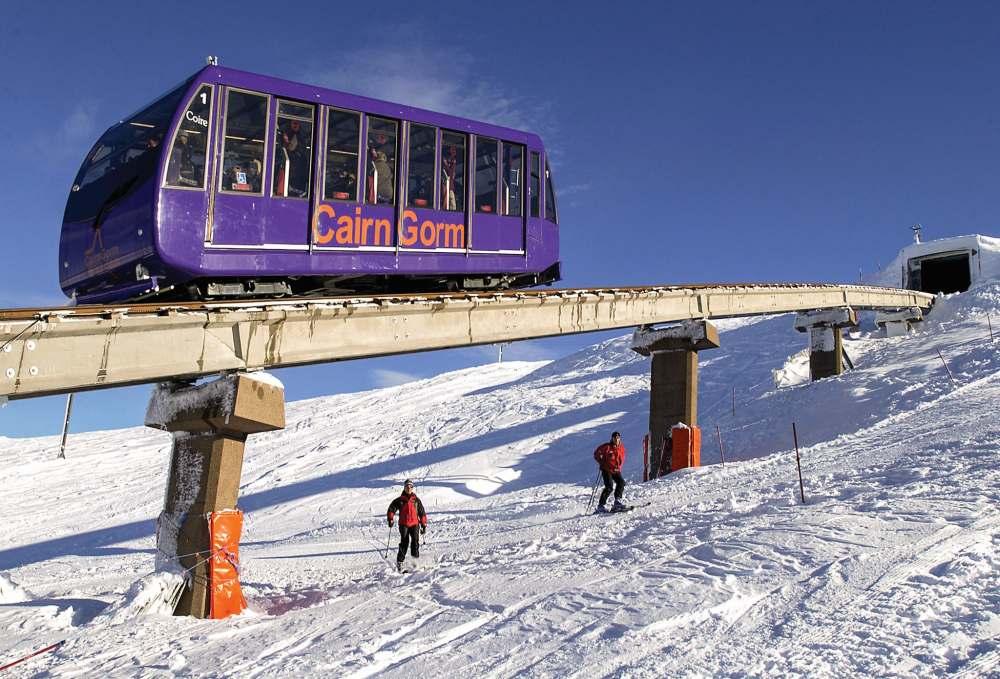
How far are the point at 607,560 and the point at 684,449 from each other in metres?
9.48

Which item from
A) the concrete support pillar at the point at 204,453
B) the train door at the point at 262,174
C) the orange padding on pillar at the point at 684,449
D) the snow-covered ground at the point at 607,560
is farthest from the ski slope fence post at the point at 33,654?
the orange padding on pillar at the point at 684,449

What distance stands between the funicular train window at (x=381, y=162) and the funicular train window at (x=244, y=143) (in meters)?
1.54

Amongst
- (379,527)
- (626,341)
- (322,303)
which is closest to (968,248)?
(626,341)

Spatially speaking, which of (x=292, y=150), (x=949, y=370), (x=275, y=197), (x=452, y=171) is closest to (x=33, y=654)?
(x=275, y=197)

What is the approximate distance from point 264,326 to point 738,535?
6549 mm

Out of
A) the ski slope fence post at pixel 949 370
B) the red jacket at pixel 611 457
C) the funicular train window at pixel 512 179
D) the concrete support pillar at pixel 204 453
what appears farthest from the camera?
the ski slope fence post at pixel 949 370

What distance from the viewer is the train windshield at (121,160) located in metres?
9.41

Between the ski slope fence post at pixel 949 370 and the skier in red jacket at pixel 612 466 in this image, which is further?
the ski slope fence post at pixel 949 370

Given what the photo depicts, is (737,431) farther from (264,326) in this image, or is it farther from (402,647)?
(402,647)

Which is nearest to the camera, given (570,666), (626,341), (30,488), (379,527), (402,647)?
(570,666)

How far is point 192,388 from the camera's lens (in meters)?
10.6

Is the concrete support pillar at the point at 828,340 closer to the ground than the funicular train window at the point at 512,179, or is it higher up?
closer to the ground

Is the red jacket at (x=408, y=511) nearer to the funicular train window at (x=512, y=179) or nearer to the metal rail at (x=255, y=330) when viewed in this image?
the metal rail at (x=255, y=330)

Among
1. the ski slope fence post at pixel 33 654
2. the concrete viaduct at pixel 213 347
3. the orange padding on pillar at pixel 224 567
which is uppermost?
the concrete viaduct at pixel 213 347
